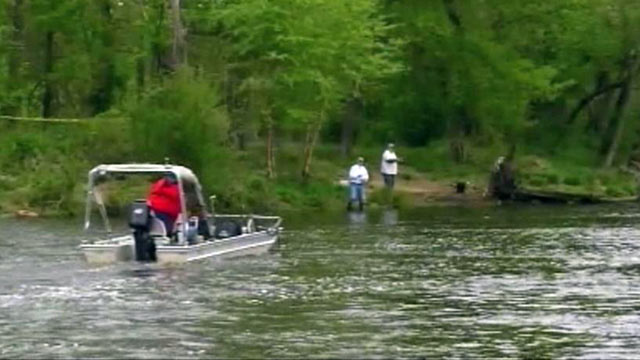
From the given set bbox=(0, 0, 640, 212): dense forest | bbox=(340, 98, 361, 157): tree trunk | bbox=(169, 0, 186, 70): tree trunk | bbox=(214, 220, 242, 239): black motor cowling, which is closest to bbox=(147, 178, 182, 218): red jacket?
bbox=(214, 220, 242, 239): black motor cowling

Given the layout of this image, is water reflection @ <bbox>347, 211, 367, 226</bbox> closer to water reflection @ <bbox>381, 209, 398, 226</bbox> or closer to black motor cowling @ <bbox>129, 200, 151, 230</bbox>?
water reflection @ <bbox>381, 209, 398, 226</bbox>

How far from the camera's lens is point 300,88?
192 ft

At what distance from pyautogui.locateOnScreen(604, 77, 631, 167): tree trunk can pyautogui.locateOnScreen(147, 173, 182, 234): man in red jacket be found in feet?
131

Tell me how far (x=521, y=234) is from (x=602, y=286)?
12.9 metres

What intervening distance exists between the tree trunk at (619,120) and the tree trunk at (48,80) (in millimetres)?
23691

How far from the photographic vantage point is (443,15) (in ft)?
219

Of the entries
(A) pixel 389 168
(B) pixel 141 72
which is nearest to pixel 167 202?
(A) pixel 389 168

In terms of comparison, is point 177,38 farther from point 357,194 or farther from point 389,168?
point 357,194

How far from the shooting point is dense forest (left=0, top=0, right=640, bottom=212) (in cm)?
5316

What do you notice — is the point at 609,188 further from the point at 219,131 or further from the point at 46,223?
the point at 46,223

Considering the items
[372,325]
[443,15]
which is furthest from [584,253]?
[443,15]

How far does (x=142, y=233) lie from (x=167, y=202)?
176cm

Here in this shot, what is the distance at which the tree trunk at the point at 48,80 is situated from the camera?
2665 inches

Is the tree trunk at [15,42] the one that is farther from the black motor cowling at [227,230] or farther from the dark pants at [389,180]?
the black motor cowling at [227,230]
